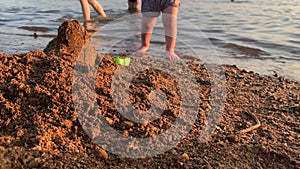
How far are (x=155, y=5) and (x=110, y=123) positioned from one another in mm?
2639

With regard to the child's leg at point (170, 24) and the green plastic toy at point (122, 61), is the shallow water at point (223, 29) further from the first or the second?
the green plastic toy at point (122, 61)

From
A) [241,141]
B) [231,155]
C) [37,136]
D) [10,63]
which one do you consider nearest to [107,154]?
[37,136]

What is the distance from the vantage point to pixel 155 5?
168 inches

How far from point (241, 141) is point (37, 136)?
1.11m

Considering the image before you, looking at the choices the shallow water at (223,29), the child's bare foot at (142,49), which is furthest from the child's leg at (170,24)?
the shallow water at (223,29)

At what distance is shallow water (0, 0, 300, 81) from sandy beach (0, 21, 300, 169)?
1.78 meters

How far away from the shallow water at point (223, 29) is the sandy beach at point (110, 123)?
5.85ft

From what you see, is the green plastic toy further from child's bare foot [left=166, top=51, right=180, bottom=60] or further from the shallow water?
the shallow water

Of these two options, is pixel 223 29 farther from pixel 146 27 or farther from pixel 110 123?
pixel 110 123

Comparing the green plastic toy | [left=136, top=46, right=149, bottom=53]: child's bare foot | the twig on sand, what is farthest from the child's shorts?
the twig on sand

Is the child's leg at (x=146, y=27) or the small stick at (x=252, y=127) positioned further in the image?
the child's leg at (x=146, y=27)

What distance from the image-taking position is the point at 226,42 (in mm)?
5586

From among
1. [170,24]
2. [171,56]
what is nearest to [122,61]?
[171,56]

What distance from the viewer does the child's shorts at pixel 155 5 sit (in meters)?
4.17
